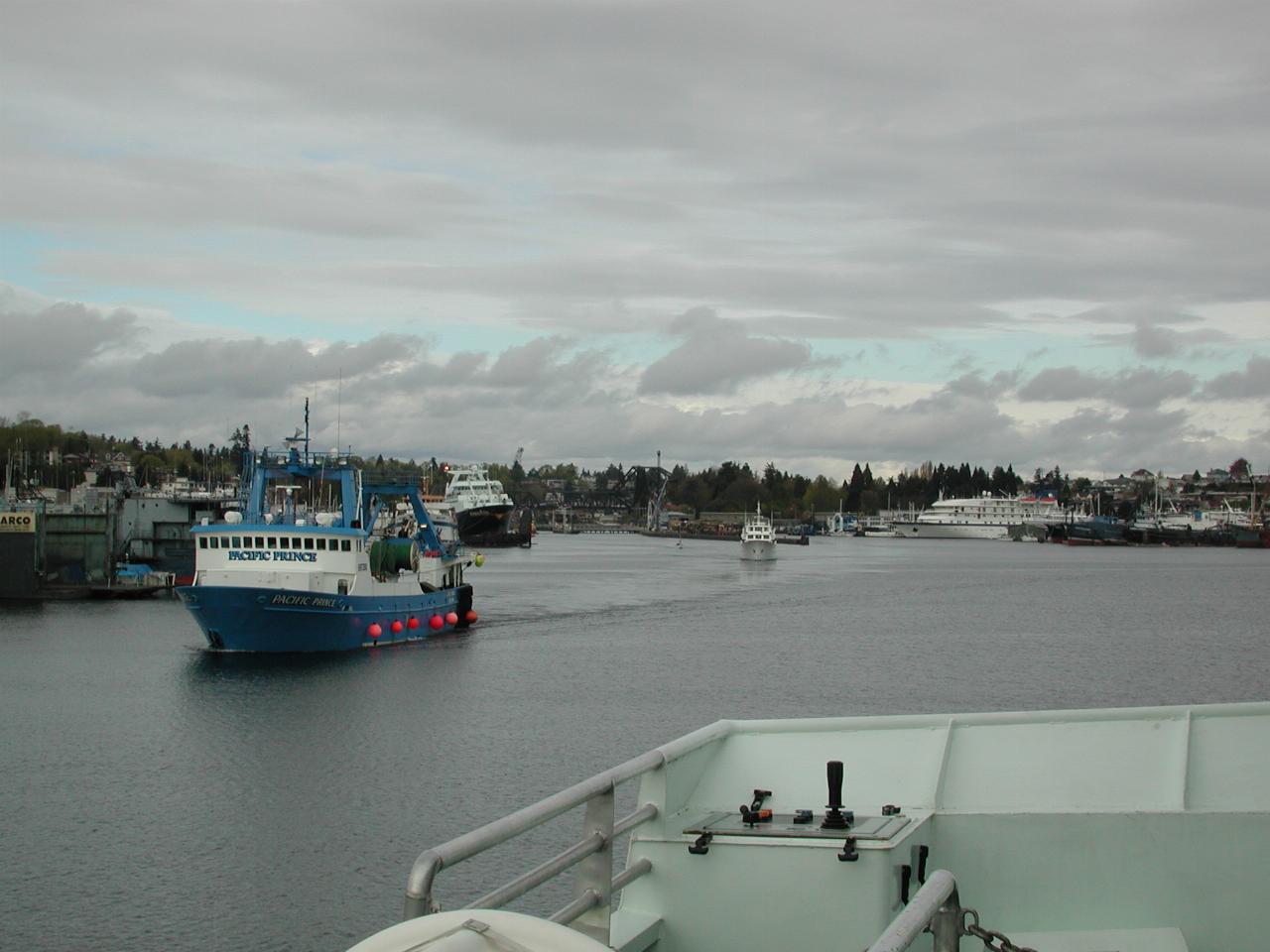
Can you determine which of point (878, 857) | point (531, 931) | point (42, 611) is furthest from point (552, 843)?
point (42, 611)

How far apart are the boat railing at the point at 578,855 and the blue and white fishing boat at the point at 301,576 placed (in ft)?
134

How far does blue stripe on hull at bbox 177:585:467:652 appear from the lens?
45.5 m

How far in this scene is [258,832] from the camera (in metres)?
22.5

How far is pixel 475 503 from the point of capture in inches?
6590

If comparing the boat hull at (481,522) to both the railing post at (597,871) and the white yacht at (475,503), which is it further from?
the railing post at (597,871)

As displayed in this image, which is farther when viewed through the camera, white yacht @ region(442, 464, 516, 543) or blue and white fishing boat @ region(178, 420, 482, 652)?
white yacht @ region(442, 464, 516, 543)

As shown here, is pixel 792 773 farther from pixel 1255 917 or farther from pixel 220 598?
pixel 220 598

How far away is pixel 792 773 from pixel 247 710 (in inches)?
1192

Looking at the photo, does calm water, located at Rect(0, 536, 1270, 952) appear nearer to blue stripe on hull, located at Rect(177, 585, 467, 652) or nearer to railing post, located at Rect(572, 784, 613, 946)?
blue stripe on hull, located at Rect(177, 585, 467, 652)

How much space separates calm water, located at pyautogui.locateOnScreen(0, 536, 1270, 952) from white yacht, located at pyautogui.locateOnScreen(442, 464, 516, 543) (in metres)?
85.4

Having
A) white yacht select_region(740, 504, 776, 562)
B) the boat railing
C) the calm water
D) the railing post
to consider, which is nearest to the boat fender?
the boat railing

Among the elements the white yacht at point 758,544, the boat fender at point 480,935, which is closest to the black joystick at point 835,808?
the boat fender at point 480,935

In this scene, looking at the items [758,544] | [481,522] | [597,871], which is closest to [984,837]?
[597,871]

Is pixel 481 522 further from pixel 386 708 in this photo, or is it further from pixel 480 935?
pixel 480 935
